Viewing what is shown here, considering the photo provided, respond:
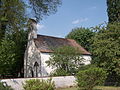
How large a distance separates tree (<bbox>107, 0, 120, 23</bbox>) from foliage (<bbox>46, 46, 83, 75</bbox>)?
23.3 ft

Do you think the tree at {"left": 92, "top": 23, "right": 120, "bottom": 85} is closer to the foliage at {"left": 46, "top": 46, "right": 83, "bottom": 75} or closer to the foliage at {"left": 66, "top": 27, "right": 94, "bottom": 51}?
the foliage at {"left": 46, "top": 46, "right": 83, "bottom": 75}

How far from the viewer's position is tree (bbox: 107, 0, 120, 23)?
27.9 metres

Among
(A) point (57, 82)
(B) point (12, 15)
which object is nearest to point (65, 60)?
(A) point (57, 82)

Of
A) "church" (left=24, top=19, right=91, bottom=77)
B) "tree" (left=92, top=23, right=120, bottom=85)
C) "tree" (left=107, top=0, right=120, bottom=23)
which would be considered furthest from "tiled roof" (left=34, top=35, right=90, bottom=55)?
"tree" (left=92, top=23, right=120, bottom=85)

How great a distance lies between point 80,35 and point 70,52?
19.7 m

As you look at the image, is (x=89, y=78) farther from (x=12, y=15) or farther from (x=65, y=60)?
(x=12, y=15)

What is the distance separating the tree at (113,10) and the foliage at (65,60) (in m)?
7.10

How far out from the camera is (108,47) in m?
22.6

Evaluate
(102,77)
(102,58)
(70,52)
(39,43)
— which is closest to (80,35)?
(39,43)

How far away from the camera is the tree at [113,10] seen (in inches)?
1100

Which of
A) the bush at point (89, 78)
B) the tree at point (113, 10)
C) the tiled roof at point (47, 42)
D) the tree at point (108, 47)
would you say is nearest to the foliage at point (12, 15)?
the tiled roof at point (47, 42)

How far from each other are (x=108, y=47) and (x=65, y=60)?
282 inches

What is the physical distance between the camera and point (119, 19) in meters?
27.3

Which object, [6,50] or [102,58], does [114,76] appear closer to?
[102,58]
